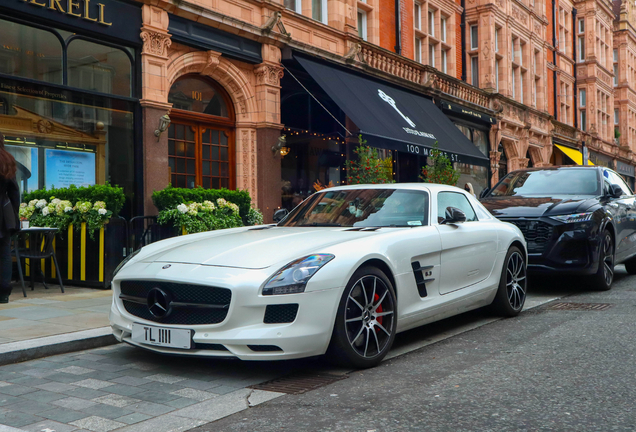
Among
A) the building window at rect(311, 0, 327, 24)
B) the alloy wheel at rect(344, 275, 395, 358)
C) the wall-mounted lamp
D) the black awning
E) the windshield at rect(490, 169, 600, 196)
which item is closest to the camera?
the alloy wheel at rect(344, 275, 395, 358)

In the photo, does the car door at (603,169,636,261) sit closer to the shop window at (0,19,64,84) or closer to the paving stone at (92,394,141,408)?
the paving stone at (92,394,141,408)

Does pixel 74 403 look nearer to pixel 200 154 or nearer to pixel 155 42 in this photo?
pixel 155 42

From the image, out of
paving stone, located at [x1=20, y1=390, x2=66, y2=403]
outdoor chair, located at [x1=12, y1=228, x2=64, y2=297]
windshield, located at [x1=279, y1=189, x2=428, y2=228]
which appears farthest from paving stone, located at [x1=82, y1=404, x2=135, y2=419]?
outdoor chair, located at [x1=12, y1=228, x2=64, y2=297]

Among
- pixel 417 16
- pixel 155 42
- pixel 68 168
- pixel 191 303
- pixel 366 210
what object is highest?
pixel 417 16

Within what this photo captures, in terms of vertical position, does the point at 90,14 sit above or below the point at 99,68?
above

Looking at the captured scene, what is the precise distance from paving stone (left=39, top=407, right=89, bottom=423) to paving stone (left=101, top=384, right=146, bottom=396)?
0.40 metres

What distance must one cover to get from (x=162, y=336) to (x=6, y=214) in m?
3.72

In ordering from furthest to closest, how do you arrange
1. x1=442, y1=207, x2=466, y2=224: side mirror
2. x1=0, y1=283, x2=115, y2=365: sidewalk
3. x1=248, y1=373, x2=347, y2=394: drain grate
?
x1=442, y1=207, x2=466, y2=224: side mirror
x1=0, y1=283, x2=115, y2=365: sidewalk
x1=248, y1=373, x2=347, y2=394: drain grate

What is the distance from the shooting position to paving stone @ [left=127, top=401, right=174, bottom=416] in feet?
12.3

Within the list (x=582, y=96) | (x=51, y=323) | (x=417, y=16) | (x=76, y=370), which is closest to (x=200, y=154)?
(x=51, y=323)

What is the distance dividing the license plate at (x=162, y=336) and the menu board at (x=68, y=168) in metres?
6.09

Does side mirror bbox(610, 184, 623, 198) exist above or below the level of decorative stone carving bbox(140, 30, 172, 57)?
below

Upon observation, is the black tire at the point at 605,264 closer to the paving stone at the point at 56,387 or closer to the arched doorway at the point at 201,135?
the paving stone at the point at 56,387

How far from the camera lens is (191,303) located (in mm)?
4391
